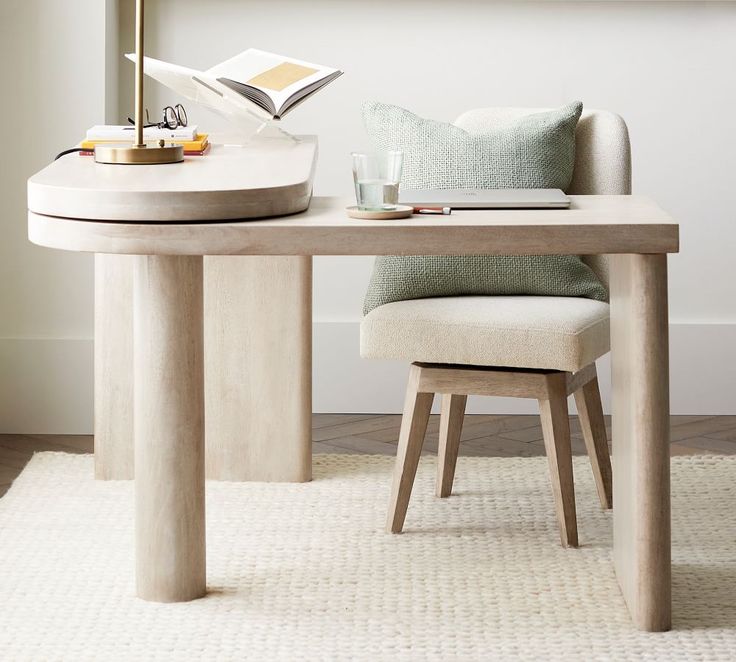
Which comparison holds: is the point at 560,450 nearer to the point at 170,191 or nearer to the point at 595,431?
the point at 595,431

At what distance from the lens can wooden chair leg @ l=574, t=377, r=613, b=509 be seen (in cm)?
251

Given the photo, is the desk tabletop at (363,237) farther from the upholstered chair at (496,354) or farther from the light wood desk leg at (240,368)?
the light wood desk leg at (240,368)

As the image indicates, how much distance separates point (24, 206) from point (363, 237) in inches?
68.3

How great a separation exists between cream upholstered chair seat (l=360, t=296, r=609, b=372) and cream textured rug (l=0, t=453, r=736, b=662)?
1.27 feet

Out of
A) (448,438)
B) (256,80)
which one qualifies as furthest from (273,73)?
(448,438)

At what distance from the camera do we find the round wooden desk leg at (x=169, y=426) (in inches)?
77.2

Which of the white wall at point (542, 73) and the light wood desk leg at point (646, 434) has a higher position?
the white wall at point (542, 73)

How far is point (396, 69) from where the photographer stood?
3406 millimetres

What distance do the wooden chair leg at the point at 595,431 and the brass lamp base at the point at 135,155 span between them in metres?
0.97

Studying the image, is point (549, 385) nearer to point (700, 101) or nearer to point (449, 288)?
point (449, 288)

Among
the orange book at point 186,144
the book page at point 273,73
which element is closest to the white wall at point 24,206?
the book page at point 273,73

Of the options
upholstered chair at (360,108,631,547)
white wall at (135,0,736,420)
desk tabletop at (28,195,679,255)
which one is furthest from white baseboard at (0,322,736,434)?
desk tabletop at (28,195,679,255)

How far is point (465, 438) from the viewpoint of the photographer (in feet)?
10.6

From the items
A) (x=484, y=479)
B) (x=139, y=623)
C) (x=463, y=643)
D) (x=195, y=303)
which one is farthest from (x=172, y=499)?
(x=484, y=479)
